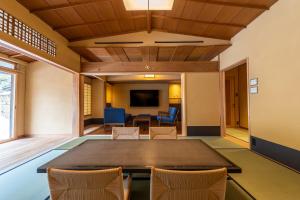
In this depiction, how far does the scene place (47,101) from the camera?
5719 millimetres

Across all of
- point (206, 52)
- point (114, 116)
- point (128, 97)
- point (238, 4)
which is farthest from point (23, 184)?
point (128, 97)

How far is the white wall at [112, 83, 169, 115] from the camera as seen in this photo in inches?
403

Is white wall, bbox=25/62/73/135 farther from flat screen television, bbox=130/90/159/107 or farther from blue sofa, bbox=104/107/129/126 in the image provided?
flat screen television, bbox=130/90/159/107

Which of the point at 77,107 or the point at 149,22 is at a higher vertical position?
the point at 149,22

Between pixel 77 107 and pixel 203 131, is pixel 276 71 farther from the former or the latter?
pixel 77 107

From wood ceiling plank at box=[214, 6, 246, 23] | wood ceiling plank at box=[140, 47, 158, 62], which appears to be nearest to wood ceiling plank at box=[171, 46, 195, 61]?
wood ceiling plank at box=[140, 47, 158, 62]

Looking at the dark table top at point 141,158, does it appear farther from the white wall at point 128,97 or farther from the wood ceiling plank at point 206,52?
the white wall at point 128,97

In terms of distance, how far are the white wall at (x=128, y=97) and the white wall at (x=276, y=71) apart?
21.1ft

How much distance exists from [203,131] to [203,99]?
992 millimetres

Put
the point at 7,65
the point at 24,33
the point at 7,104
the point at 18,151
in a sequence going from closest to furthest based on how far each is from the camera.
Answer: the point at 24,33 → the point at 18,151 → the point at 7,65 → the point at 7,104

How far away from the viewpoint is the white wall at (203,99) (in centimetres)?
560

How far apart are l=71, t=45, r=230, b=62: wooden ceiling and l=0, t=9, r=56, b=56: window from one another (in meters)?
1.23

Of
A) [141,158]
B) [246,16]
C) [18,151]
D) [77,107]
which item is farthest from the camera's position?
[77,107]

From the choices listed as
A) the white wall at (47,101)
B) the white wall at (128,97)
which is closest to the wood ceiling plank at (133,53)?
the white wall at (47,101)
